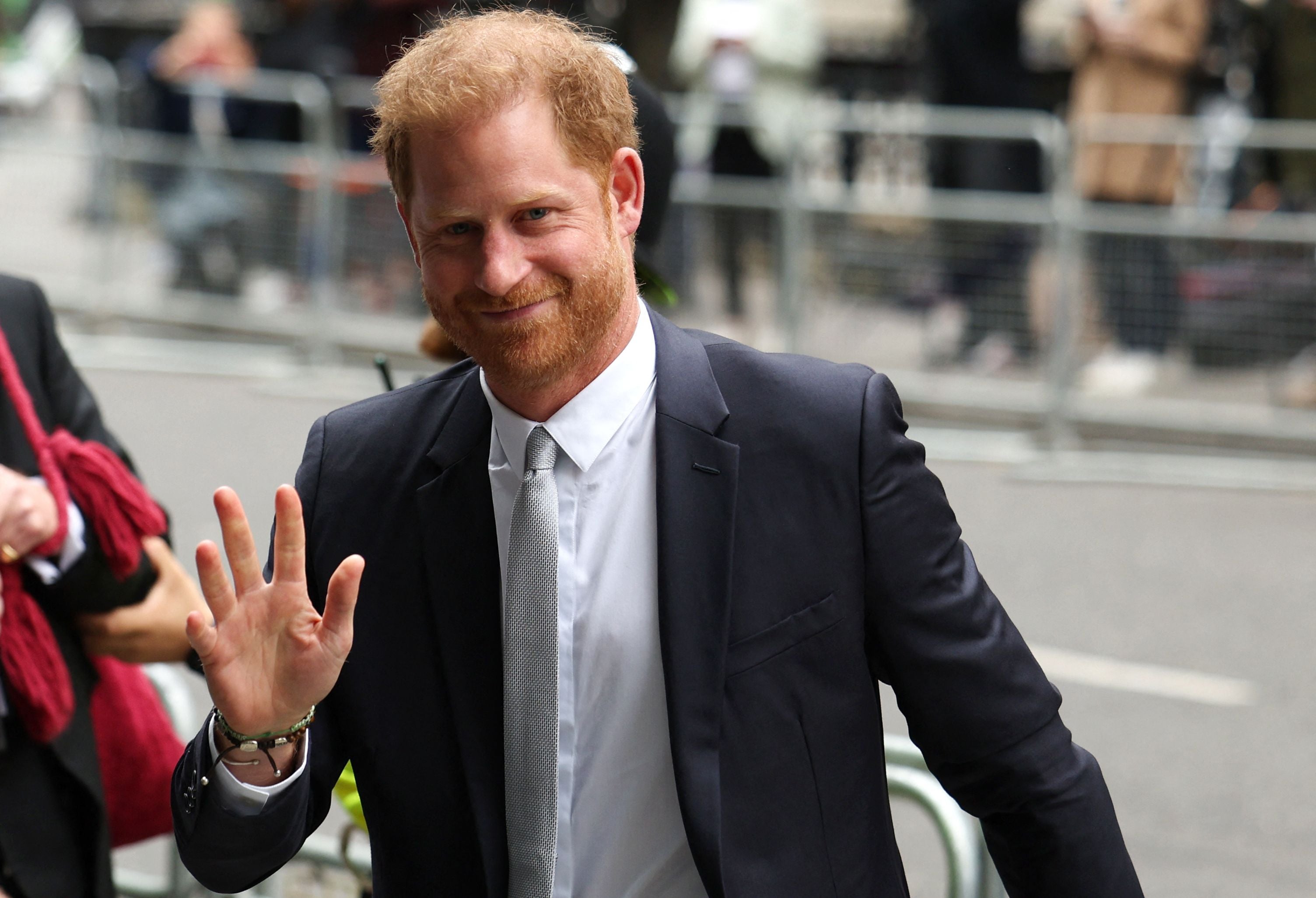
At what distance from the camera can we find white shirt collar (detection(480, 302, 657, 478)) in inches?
80.2

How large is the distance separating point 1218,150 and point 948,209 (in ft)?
4.55

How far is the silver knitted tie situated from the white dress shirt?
0.04 feet

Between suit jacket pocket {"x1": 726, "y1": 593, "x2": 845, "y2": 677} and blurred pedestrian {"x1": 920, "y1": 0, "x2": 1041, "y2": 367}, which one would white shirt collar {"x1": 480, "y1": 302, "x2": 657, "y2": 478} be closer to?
suit jacket pocket {"x1": 726, "y1": 593, "x2": 845, "y2": 677}

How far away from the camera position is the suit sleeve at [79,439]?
9.16 feet

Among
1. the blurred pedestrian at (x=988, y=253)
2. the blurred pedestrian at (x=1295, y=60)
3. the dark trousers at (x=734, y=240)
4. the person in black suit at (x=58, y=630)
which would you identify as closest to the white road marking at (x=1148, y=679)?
the blurred pedestrian at (x=988, y=253)

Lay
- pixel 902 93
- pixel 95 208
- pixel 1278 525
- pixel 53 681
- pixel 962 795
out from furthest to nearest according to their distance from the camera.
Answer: pixel 902 93, pixel 95 208, pixel 1278 525, pixel 53 681, pixel 962 795

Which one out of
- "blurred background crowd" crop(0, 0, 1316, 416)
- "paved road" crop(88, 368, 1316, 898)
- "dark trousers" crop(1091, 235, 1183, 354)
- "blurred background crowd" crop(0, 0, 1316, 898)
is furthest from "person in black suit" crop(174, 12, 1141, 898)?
"dark trousers" crop(1091, 235, 1183, 354)

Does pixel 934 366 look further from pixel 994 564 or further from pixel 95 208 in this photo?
pixel 95 208

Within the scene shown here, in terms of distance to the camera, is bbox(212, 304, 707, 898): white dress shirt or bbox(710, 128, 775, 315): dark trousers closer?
bbox(212, 304, 707, 898): white dress shirt

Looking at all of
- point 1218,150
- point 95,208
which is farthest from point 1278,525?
point 95,208

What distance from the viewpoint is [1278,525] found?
767 centimetres

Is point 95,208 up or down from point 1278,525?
up

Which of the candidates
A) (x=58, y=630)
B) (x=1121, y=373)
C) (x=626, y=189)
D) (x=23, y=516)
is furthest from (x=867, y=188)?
(x=626, y=189)

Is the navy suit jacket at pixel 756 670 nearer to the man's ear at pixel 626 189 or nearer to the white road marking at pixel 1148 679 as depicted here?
Result: the man's ear at pixel 626 189
